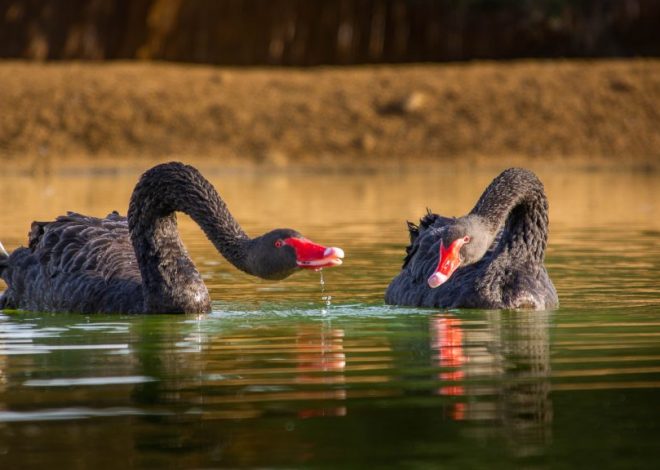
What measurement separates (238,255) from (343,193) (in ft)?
70.3

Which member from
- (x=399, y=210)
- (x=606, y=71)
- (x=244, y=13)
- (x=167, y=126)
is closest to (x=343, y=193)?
(x=399, y=210)

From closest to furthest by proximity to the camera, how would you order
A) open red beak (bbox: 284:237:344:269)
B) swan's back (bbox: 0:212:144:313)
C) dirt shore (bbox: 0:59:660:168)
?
open red beak (bbox: 284:237:344:269)
swan's back (bbox: 0:212:144:313)
dirt shore (bbox: 0:59:660:168)

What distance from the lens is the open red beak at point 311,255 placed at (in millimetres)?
10961

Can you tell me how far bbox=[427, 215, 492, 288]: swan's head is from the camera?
1216 centimetres

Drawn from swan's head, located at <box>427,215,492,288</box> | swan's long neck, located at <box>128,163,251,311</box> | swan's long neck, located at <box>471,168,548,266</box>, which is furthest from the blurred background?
swan's head, located at <box>427,215,492,288</box>

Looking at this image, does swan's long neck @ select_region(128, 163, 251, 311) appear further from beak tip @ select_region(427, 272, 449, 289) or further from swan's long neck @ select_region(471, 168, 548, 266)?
swan's long neck @ select_region(471, 168, 548, 266)

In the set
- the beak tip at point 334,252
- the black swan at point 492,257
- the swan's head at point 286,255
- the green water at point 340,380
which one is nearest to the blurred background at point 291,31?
the green water at point 340,380

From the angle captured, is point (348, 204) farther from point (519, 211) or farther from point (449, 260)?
point (449, 260)

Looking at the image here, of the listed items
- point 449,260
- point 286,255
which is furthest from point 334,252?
point 449,260

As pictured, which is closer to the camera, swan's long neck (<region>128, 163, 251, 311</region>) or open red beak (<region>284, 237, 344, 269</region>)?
open red beak (<region>284, 237, 344, 269</region>)

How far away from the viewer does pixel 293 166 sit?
44.4 metres

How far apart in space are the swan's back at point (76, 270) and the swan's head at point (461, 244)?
2422mm

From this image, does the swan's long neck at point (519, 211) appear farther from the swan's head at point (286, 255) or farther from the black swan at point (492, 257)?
the swan's head at point (286, 255)

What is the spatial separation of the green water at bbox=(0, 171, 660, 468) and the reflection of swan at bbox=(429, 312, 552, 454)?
19mm
